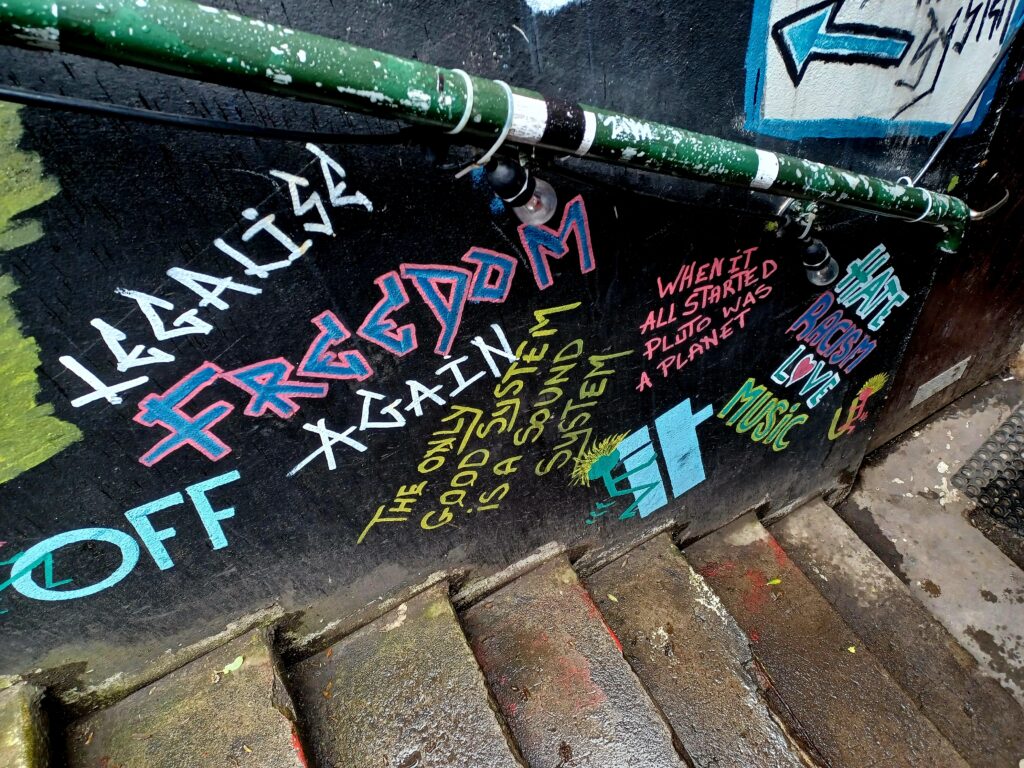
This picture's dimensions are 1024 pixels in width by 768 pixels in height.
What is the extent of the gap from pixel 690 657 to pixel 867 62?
2541mm

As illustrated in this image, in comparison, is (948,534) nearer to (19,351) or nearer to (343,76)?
(343,76)

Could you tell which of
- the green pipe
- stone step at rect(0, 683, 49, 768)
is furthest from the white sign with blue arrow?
stone step at rect(0, 683, 49, 768)

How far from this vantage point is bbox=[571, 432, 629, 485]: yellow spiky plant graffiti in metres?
2.72

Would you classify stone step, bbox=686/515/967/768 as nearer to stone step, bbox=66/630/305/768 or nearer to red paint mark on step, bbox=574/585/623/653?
red paint mark on step, bbox=574/585/623/653

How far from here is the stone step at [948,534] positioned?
3.69 metres

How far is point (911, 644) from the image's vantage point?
3.52 meters

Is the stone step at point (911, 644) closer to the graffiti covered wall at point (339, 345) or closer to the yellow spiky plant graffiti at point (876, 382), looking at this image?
the yellow spiky plant graffiti at point (876, 382)

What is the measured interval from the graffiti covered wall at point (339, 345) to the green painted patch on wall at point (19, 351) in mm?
12

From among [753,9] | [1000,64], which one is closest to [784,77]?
[753,9]

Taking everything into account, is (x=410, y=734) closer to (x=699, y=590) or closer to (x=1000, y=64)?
(x=699, y=590)

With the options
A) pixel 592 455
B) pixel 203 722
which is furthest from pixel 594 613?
pixel 203 722

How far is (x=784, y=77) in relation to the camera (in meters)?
2.04

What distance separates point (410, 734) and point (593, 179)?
2.06m

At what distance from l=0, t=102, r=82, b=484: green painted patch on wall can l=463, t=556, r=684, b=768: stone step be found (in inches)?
71.2
